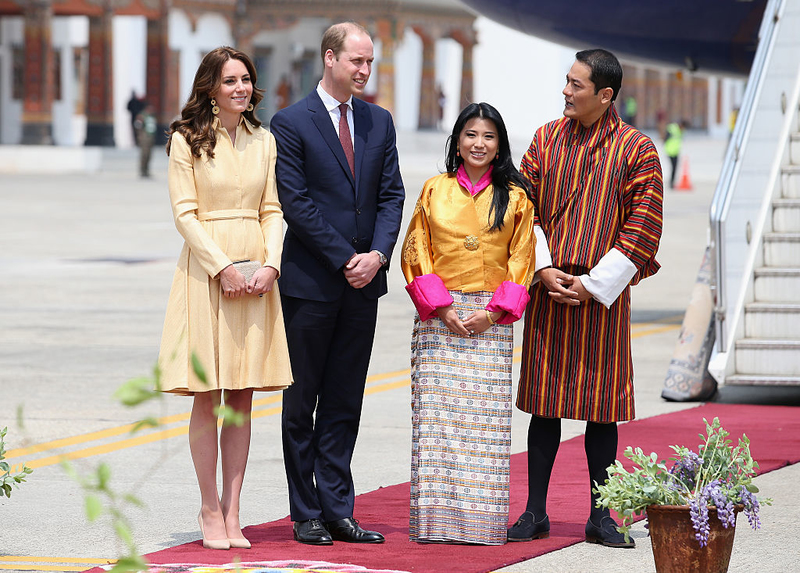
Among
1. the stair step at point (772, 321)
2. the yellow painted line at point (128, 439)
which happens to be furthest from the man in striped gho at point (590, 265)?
the stair step at point (772, 321)

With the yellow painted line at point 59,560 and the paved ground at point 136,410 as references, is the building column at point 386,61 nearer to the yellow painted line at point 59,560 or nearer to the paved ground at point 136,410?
the paved ground at point 136,410

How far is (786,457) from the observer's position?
7.23m

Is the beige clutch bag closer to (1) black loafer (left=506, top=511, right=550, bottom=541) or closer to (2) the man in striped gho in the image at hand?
(2) the man in striped gho

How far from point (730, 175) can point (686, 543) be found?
5.54m

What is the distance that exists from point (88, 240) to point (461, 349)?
16.1 m

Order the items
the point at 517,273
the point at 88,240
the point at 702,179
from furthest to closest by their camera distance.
A: the point at 702,179, the point at 88,240, the point at 517,273

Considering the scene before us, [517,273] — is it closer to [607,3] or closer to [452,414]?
[452,414]

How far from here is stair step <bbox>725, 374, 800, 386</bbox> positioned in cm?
889

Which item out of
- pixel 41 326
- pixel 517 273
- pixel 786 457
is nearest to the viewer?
pixel 517 273

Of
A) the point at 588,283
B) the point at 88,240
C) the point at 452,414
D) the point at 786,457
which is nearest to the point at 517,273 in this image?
the point at 588,283

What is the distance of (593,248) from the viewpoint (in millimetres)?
5543

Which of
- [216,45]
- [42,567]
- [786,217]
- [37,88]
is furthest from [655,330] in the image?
[216,45]

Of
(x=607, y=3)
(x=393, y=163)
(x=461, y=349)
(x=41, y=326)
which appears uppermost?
(x=607, y=3)

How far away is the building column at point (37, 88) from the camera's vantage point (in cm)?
4547
